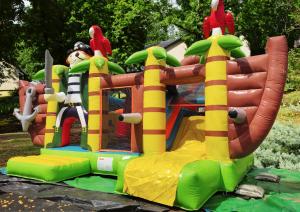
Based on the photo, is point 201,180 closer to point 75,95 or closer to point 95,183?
point 95,183

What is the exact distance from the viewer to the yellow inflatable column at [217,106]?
5867 mm

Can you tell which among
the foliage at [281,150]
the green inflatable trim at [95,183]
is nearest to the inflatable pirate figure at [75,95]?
the green inflatable trim at [95,183]

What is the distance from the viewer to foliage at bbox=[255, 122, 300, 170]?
8.25 meters

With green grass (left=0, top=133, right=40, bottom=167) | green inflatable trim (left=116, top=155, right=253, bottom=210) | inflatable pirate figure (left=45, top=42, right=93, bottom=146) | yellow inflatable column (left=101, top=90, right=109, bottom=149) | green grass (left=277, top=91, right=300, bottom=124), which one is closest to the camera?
green inflatable trim (left=116, top=155, right=253, bottom=210)

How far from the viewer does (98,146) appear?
7.60m

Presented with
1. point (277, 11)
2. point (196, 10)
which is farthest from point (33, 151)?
→ point (277, 11)

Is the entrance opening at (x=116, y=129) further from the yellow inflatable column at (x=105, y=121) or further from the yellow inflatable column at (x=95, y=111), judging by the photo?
the yellow inflatable column at (x=95, y=111)

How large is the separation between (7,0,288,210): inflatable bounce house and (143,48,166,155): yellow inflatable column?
0.7 inches

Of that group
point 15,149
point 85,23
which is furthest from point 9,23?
point 15,149

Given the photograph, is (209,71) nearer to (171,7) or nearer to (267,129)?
(267,129)

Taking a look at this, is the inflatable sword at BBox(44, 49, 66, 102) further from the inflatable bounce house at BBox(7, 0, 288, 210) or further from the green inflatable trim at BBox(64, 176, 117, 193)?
the green inflatable trim at BBox(64, 176, 117, 193)

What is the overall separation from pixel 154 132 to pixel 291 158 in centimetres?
362

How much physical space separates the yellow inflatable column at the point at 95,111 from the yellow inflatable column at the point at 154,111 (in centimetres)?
125

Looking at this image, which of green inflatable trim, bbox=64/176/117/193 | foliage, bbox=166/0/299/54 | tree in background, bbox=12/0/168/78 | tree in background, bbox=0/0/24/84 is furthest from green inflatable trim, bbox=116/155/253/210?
tree in background, bbox=12/0/168/78
